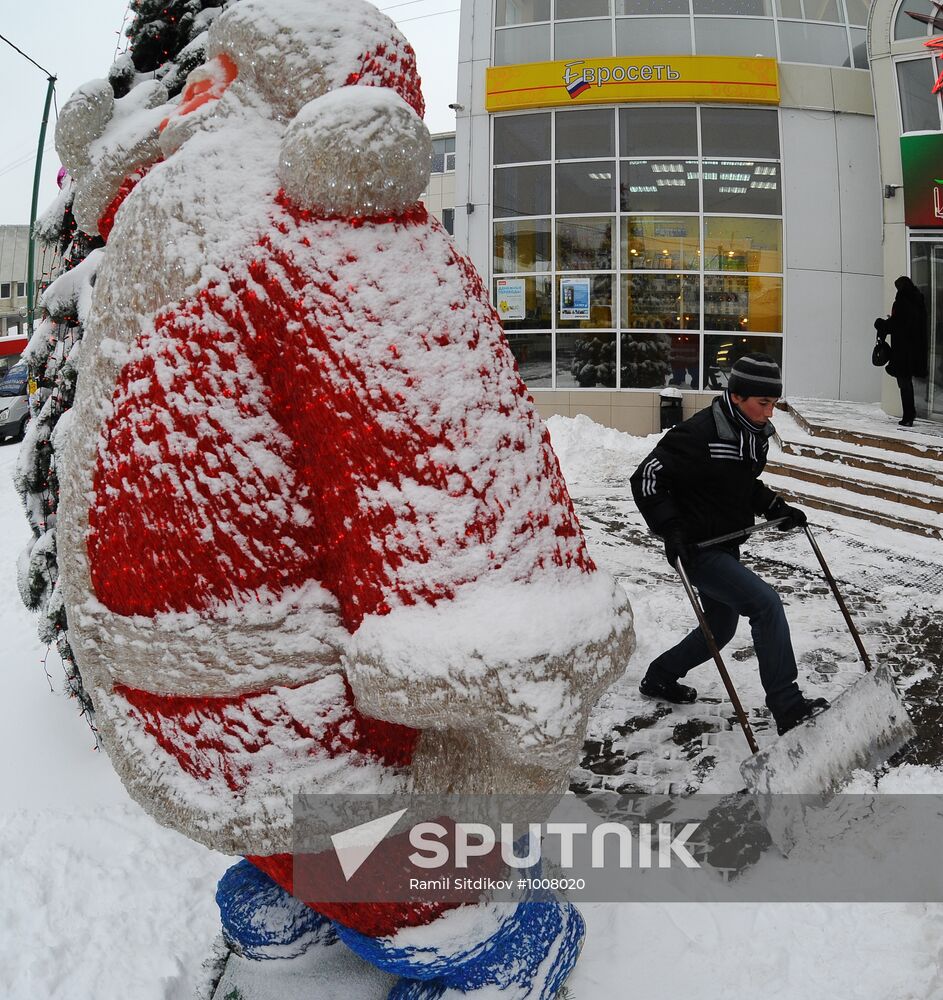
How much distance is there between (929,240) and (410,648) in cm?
1207

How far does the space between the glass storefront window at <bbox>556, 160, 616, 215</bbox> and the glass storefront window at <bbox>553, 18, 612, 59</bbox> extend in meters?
1.76

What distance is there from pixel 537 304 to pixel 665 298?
82.3 inches

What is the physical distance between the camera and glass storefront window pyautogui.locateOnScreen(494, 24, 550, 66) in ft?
41.4

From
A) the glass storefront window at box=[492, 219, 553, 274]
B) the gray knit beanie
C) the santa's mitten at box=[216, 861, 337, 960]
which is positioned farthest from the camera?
the glass storefront window at box=[492, 219, 553, 274]

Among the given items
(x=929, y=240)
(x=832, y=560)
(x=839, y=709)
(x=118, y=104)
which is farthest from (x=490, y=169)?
(x=118, y=104)

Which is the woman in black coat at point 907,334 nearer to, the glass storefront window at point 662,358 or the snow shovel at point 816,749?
the glass storefront window at point 662,358

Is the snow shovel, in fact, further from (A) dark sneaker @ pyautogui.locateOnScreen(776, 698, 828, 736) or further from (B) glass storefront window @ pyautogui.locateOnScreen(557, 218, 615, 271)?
(B) glass storefront window @ pyautogui.locateOnScreen(557, 218, 615, 271)

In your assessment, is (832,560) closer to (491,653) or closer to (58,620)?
(58,620)

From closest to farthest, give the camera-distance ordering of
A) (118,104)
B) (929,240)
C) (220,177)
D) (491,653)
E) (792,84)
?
(491,653) < (220,177) < (118,104) < (929,240) < (792,84)

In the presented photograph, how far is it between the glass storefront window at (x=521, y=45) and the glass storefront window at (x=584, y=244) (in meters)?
2.83

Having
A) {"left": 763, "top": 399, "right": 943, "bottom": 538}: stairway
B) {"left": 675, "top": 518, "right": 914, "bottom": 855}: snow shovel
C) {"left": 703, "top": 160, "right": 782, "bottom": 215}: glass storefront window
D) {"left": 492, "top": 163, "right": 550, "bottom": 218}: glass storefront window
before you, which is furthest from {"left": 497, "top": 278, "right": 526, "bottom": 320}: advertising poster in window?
{"left": 675, "top": 518, "right": 914, "bottom": 855}: snow shovel

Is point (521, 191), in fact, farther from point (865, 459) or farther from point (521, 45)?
point (865, 459)

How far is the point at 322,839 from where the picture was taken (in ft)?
3.98

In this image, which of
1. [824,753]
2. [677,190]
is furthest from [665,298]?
[824,753]
